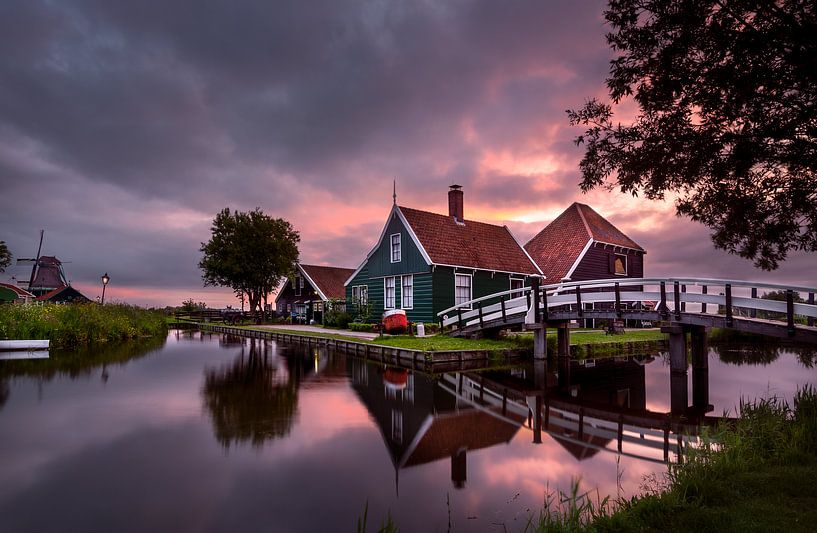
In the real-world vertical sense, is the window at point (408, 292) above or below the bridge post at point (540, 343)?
above

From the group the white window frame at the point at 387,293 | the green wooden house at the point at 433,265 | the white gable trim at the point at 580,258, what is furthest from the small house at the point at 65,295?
the white gable trim at the point at 580,258

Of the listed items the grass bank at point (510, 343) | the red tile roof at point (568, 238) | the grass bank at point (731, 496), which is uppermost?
the red tile roof at point (568, 238)

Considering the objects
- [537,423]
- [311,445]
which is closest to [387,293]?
[537,423]

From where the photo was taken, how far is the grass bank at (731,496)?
4.62 meters

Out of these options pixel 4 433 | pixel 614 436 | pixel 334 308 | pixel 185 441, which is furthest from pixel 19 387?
pixel 334 308

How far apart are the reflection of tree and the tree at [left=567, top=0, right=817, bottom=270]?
7.86 metres

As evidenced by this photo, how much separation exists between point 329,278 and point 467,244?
21.1 m

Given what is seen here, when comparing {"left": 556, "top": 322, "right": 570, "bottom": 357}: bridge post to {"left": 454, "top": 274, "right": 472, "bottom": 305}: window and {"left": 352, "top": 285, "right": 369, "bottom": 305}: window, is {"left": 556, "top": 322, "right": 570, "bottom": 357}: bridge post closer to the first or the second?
{"left": 454, "top": 274, "right": 472, "bottom": 305}: window

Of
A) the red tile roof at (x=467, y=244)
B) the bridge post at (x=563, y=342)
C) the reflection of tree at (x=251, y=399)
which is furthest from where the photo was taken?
the red tile roof at (x=467, y=244)

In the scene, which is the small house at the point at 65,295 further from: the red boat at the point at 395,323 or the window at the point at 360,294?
the red boat at the point at 395,323

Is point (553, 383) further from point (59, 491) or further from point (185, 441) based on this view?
point (59, 491)

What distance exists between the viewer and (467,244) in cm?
3003

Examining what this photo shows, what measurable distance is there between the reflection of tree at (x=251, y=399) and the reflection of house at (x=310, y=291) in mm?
24140

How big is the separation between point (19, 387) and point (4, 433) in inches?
211
